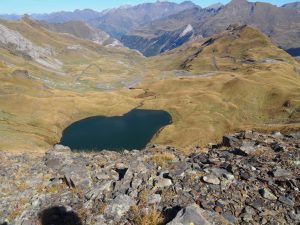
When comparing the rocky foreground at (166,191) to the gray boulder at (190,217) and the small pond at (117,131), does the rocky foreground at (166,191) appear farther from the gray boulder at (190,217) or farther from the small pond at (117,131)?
the small pond at (117,131)

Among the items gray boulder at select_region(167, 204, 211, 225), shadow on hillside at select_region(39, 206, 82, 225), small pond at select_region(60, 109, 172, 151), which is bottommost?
small pond at select_region(60, 109, 172, 151)

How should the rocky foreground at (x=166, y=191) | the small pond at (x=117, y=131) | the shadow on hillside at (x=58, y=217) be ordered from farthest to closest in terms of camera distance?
the small pond at (x=117, y=131) → the shadow on hillside at (x=58, y=217) → the rocky foreground at (x=166, y=191)

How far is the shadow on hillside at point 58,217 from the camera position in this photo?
20.5m

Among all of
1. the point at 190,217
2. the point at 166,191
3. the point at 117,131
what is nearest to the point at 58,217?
the point at 166,191

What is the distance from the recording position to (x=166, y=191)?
21484 mm

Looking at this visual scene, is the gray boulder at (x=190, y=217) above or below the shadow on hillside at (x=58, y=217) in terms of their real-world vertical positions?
above

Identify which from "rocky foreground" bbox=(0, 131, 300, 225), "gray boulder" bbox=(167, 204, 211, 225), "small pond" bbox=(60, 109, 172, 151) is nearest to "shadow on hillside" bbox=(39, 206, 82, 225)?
"rocky foreground" bbox=(0, 131, 300, 225)

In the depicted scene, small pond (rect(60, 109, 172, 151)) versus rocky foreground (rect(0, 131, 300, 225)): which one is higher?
rocky foreground (rect(0, 131, 300, 225))

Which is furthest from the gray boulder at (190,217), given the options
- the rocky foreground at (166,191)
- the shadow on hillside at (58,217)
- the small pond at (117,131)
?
the small pond at (117,131)

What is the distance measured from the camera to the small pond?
140125 millimetres

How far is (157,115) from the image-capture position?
18438 centimetres

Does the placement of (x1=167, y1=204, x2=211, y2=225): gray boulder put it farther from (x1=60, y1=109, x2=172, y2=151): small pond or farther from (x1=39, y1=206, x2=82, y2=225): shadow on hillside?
(x1=60, y1=109, x2=172, y2=151): small pond

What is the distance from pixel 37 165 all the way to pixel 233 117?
152367 millimetres

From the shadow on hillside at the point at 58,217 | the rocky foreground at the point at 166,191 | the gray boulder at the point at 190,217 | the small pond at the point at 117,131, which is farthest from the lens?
the small pond at the point at 117,131
